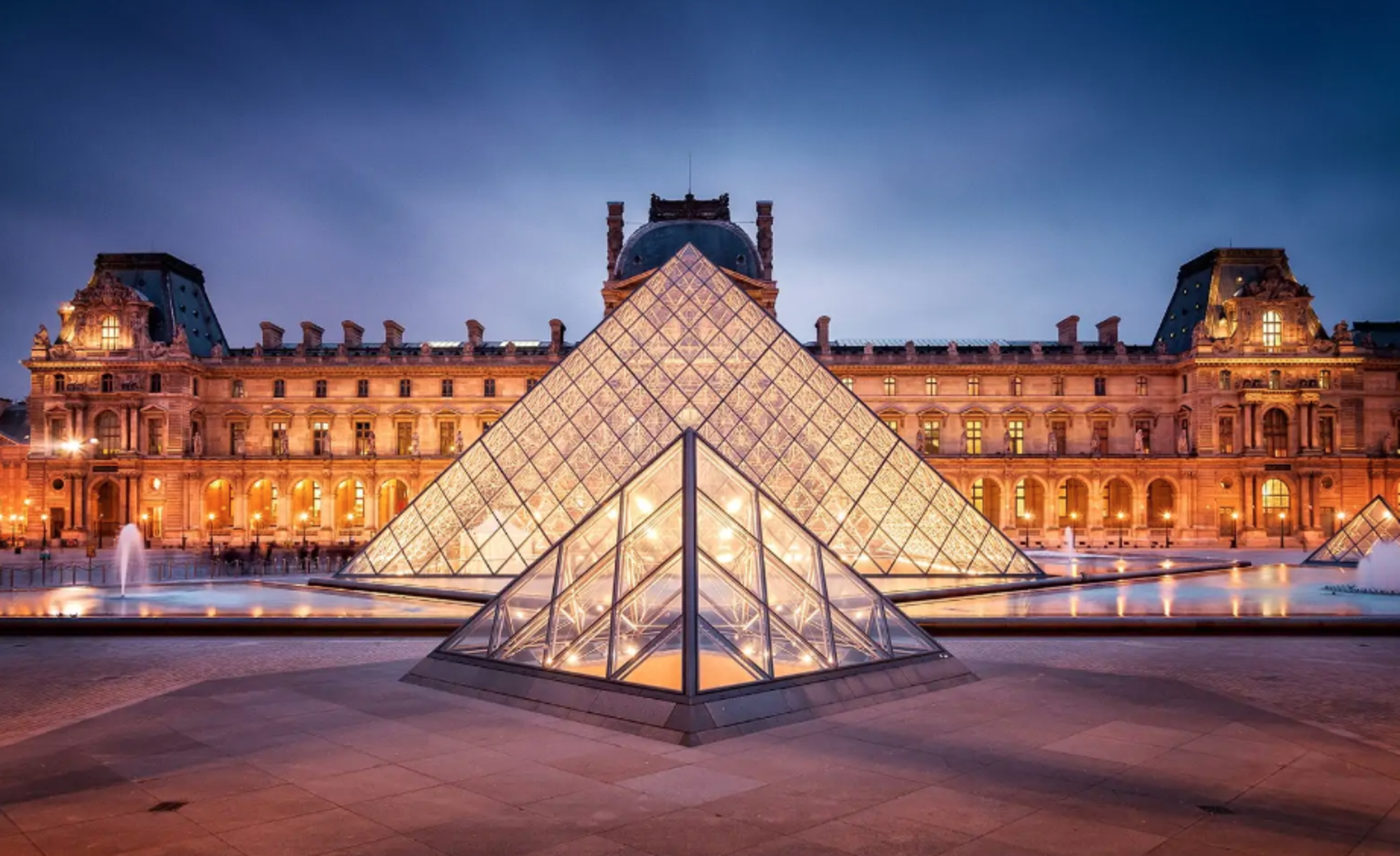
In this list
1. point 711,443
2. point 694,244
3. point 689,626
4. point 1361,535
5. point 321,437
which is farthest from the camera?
point 321,437

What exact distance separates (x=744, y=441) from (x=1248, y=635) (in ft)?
33.9

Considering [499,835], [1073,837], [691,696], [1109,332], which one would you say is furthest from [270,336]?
[1073,837]

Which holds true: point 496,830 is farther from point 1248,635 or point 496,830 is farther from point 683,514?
point 1248,635

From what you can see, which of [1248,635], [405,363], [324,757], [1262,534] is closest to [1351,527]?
[1262,534]

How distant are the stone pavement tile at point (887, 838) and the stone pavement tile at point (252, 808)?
113 inches

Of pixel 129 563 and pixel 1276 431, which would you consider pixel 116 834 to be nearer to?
pixel 129 563

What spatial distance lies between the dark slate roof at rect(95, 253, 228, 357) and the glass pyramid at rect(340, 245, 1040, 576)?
3269cm

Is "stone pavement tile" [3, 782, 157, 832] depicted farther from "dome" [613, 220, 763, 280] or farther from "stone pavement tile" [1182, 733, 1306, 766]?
"dome" [613, 220, 763, 280]

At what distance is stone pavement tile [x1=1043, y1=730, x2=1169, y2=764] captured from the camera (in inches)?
269

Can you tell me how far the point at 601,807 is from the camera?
227 inches

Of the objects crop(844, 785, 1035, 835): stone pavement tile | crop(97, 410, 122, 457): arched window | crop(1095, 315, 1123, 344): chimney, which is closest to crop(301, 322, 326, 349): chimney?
crop(97, 410, 122, 457): arched window

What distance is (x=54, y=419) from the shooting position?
45.8m

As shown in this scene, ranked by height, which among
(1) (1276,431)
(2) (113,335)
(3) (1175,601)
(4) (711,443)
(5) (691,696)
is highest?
(2) (113,335)

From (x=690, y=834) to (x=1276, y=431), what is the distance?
160ft
